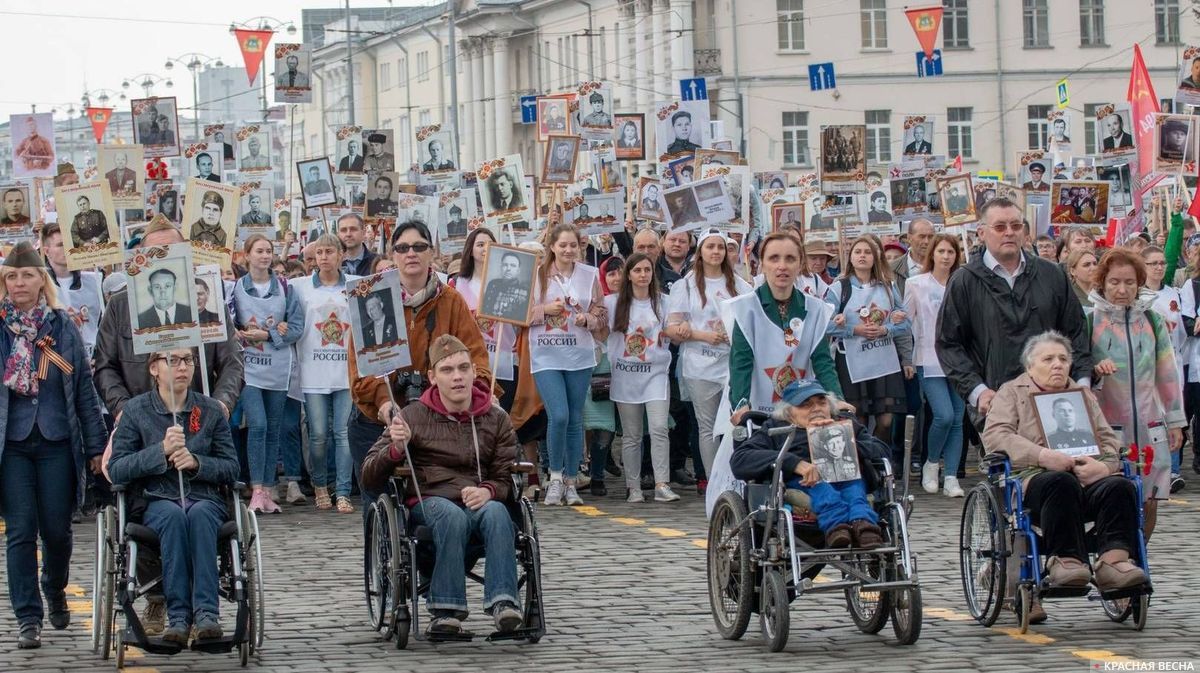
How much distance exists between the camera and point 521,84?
9000cm

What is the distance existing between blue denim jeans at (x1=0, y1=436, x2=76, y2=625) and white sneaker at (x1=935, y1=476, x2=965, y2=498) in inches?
293

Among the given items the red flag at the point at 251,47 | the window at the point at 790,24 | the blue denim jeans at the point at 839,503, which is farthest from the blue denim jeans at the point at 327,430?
the window at the point at 790,24

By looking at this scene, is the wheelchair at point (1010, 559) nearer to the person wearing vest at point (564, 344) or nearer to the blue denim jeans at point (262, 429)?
the person wearing vest at point (564, 344)

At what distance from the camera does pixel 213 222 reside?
15250 millimetres

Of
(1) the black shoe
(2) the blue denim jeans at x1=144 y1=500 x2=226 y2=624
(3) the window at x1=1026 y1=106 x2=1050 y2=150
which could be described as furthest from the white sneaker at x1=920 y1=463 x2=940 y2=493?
(3) the window at x1=1026 y1=106 x2=1050 y2=150

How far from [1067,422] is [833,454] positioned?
1.16 meters

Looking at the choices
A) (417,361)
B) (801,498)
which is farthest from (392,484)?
(801,498)

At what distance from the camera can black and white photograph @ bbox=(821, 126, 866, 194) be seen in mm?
21969

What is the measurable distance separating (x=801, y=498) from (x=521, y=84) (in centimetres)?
8108

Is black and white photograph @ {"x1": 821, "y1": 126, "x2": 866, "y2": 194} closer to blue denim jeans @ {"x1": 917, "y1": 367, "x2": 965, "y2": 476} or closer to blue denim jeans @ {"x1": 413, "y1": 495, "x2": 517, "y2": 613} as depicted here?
blue denim jeans @ {"x1": 917, "y1": 367, "x2": 965, "y2": 476}

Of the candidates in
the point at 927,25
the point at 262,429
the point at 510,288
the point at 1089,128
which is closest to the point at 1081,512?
the point at 510,288

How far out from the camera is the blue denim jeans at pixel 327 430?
52.9 feet

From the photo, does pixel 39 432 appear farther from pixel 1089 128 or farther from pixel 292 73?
pixel 1089 128

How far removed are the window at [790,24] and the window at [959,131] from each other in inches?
211
